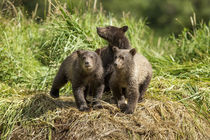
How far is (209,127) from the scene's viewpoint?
5.62 metres

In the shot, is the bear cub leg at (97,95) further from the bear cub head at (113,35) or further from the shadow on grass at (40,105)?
the bear cub head at (113,35)

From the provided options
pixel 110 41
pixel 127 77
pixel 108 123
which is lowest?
pixel 108 123

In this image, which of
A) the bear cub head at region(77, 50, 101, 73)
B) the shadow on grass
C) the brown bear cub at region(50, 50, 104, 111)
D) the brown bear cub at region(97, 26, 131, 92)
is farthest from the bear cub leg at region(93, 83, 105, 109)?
the brown bear cub at region(97, 26, 131, 92)

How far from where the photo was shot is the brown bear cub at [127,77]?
5.29 metres

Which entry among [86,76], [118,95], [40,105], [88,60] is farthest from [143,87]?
[40,105]

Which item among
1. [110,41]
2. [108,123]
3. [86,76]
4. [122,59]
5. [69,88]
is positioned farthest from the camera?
[69,88]

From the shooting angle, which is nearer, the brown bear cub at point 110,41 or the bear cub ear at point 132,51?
the bear cub ear at point 132,51

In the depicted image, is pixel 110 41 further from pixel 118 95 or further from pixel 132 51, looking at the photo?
pixel 118 95

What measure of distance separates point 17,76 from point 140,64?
9.62 feet

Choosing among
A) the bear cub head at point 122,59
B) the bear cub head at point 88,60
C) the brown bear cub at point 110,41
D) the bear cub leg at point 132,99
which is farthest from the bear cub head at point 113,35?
the bear cub leg at point 132,99

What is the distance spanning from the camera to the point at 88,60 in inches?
210

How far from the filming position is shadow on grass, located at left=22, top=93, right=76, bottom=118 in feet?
18.0

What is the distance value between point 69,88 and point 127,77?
1.99m

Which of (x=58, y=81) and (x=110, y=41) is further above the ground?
(x=110, y=41)
